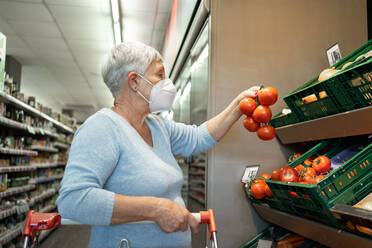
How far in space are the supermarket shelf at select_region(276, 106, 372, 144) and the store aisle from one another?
183 inches

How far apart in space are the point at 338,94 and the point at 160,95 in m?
0.92

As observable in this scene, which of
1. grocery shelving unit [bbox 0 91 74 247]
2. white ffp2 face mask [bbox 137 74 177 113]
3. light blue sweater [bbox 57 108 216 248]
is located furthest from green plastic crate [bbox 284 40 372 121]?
grocery shelving unit [bbox 0 91 74 247]

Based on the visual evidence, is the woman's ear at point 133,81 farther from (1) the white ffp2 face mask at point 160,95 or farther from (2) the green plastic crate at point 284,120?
(2) the green plastic crate at point 284,120

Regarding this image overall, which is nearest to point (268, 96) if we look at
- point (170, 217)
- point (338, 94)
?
point (338, 94)

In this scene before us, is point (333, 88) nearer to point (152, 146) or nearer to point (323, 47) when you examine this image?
point (152, 146)

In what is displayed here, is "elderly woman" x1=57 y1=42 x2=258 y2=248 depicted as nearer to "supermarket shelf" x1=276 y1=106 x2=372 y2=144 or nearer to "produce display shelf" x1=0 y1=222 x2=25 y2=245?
"supermarket shelf" x1=276 y1=106 x2=372 y2=144

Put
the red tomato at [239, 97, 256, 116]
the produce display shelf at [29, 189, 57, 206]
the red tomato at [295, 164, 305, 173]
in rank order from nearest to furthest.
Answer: the red tomato at [239, 97, 256, 116]
the red tomato at [295, 164, 305, 173]
the produce display shelf at [29, 189, 57, 206]

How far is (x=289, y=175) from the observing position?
6.28ft

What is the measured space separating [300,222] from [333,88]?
739 millimetres

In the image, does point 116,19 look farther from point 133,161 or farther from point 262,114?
point 133,161

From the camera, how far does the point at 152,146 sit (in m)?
1.79

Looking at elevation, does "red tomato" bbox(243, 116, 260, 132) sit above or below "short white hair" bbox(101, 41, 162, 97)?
below

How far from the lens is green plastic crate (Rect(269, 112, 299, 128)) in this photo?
2.14 m

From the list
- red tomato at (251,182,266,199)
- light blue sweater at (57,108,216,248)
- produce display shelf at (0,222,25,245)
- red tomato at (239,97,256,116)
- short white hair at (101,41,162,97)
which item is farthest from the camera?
produce display shelf at (0,222,25,245)
